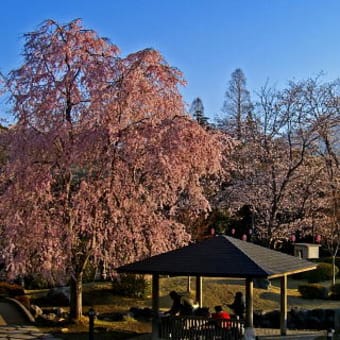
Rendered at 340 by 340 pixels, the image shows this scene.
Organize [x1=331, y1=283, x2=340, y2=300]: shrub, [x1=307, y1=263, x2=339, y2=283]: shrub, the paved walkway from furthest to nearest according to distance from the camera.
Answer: [x1=307, y1=263, x2=339, y2=283]: shrub, [x1=331, y1=283, x2=340, y2=300]: shrub, the paved walkway

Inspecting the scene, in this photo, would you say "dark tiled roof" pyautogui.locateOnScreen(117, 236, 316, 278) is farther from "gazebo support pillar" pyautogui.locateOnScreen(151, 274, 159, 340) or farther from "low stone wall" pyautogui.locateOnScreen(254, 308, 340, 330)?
"low stone wall" pyautogui.locateOnScreen(254, 308, 340, 330)

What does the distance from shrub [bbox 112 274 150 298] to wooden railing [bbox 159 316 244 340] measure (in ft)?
21.5

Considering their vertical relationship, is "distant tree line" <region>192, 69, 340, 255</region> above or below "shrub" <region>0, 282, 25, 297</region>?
above

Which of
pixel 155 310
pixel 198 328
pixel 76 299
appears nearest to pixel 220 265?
pixel 198 328

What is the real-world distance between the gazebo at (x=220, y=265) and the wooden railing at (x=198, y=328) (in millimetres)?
256

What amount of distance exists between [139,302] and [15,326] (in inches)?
215

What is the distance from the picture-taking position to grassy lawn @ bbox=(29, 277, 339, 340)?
15.0m

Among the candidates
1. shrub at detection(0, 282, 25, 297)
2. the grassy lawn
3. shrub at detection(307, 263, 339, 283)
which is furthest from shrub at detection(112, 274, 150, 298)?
shrub at detection(307, 263, 339, 283)

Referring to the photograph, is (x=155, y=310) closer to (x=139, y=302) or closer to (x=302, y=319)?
(x=302, y=319)

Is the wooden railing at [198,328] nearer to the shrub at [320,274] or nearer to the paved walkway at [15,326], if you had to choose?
the paved walkway at [15,326]

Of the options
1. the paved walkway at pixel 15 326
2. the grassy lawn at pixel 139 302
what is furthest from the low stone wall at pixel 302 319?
the paved walkway at pixel 15 326

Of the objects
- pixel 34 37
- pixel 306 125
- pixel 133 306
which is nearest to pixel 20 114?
pixel 34 37

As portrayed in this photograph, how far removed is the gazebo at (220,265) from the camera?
12.4 meters

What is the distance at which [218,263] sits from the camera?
12820mm
